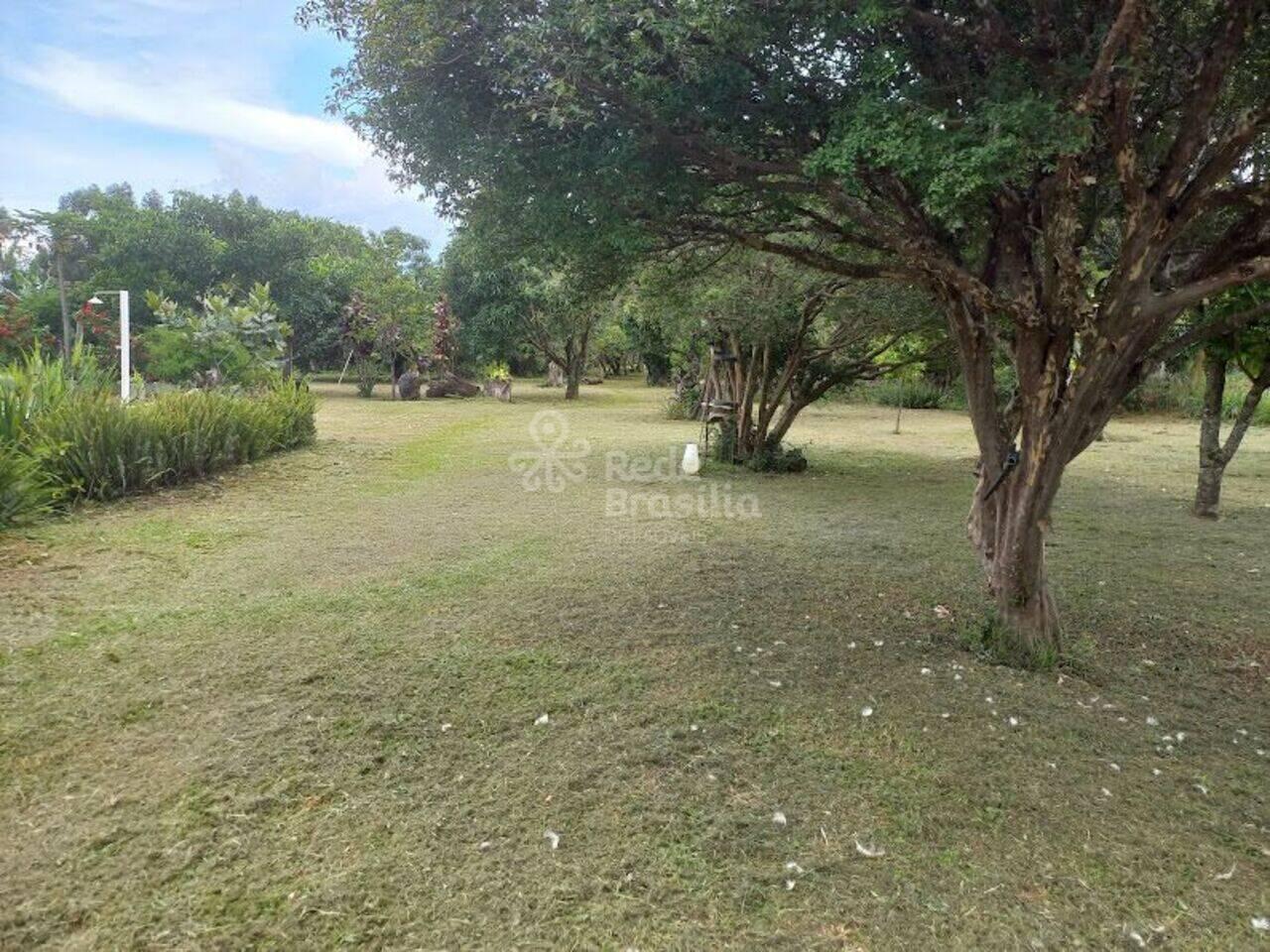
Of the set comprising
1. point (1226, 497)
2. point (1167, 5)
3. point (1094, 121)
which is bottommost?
point (1226, 497)

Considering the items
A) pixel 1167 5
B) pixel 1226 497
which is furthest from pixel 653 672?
pixel 1226 497

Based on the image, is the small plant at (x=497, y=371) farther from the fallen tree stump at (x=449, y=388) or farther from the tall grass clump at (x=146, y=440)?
the tall grass clump at (x=146, y=440)

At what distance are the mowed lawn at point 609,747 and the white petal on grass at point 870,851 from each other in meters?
0.04

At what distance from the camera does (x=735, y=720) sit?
314 cm

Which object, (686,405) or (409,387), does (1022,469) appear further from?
(409,387)

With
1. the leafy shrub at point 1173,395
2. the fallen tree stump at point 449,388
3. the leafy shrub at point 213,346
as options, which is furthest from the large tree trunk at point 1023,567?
the fallen tree stump at point 449,388

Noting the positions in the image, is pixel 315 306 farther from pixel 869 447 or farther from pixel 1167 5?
pixel 1167 5

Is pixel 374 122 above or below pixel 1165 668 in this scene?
above

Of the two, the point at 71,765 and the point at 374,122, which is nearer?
the point at 71,765

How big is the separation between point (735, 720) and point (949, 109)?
267cm

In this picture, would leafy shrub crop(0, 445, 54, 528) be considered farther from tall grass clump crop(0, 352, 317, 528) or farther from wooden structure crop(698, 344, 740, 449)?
wooden structure crop(698, 344, 740, 449)

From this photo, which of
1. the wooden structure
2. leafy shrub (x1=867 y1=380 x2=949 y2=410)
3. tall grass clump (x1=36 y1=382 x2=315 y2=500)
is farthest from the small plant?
tall grass clump (x1=36 y1=382 x2=315 y2=500)

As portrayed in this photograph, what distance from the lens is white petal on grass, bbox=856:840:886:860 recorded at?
90.0 inches

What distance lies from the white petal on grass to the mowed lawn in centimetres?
4
